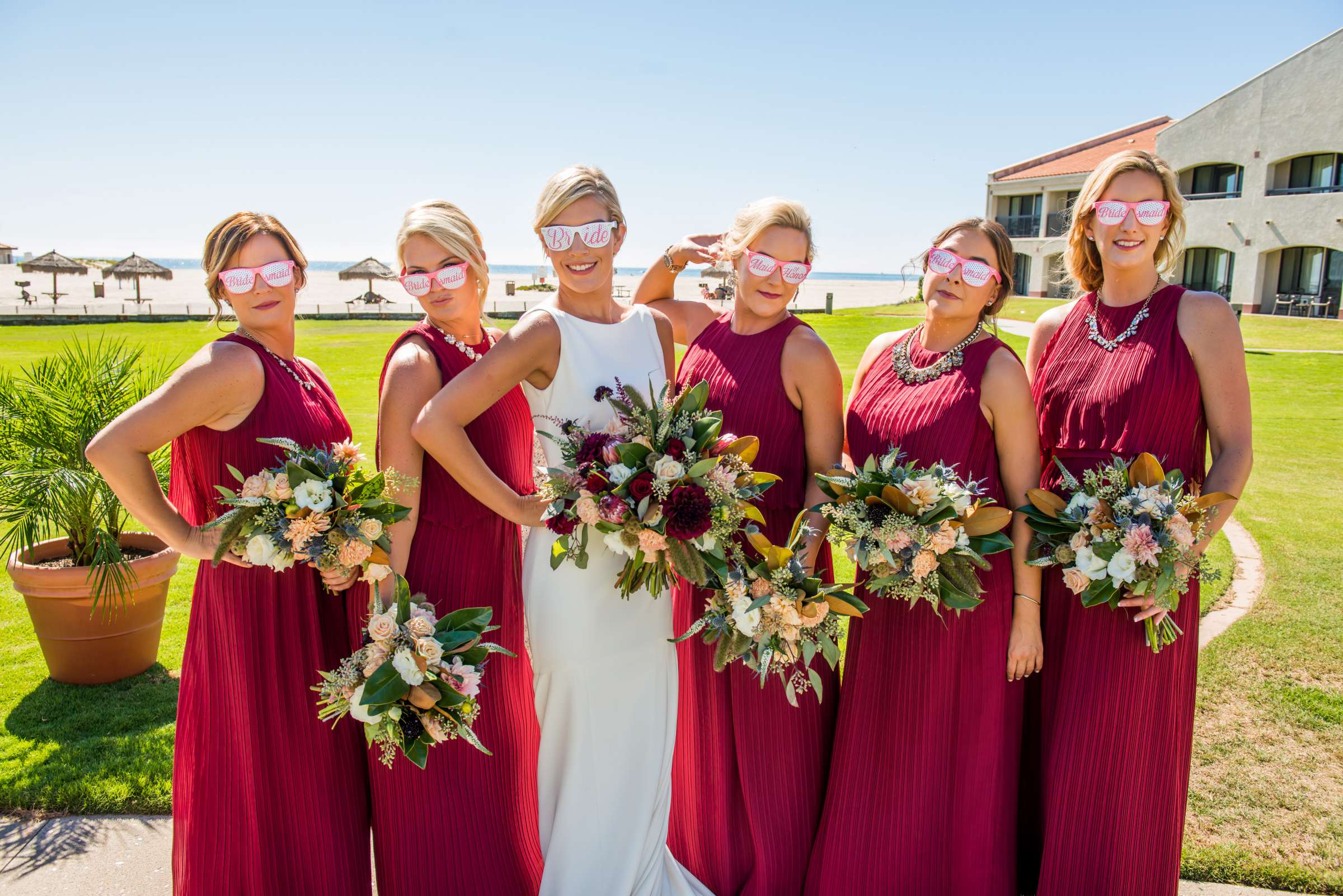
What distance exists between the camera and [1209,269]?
40.4 metres

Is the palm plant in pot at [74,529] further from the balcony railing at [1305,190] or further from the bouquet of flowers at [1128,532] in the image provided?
the balcony railing at [1305,190]

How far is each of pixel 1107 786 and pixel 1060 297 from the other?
157ft

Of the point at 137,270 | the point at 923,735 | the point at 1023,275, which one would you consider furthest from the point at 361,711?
the point at 137,270

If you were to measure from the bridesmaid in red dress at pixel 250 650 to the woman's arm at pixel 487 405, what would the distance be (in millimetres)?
526

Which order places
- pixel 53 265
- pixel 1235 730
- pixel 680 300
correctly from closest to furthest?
pixel 680 300 < pixel 1235 730 < pixel 53 265

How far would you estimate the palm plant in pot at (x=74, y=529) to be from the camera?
215 inches

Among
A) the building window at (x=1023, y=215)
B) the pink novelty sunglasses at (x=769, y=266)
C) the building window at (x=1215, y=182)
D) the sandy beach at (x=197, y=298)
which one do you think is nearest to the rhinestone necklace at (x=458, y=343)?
the pink novelty sunglasses at (x=769, y=266)

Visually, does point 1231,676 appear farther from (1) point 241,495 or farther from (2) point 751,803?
(1) point 241,495

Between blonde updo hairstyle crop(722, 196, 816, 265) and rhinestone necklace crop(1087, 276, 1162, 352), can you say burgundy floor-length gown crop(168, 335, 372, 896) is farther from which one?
rhinestone necklace crop(1087, 276, 1162, 352)

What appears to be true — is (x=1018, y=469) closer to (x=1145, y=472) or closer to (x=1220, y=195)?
(x=1145, y=472)

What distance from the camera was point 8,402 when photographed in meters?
5.71

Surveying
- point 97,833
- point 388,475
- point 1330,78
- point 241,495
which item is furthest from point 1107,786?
point 1330,78

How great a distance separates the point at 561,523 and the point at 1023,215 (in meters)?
53.3

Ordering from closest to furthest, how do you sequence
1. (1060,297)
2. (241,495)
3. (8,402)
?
(241,495), (8,402), (1060,297)
